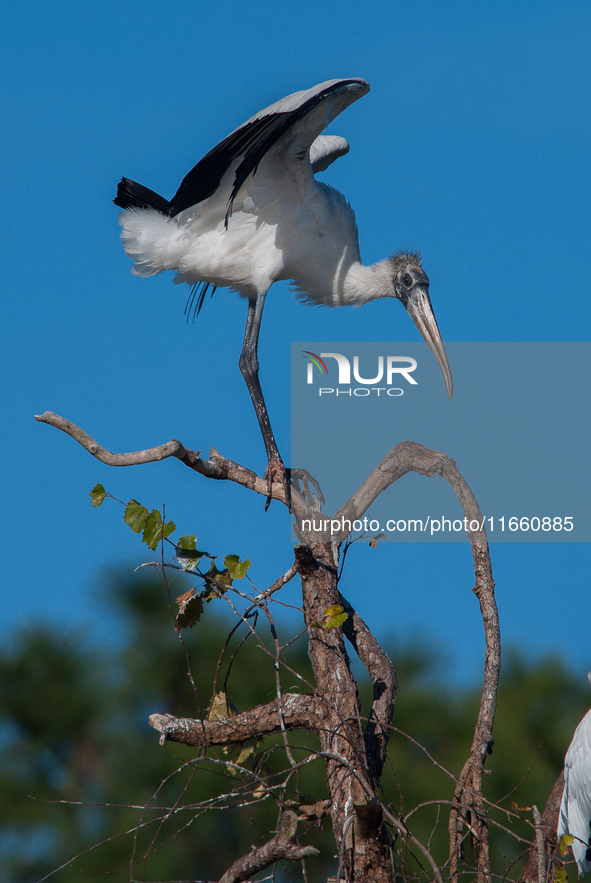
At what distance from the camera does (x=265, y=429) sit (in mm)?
4422

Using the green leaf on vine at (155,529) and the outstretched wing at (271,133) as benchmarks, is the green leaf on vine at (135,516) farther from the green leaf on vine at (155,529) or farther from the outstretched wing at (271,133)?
the outstretched wing at (271,133)

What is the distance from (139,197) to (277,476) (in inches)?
85.0

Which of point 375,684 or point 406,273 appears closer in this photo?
point 375,684

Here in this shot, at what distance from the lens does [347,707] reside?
320cm

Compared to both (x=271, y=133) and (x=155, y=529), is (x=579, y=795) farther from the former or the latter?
(x=271, y=133)

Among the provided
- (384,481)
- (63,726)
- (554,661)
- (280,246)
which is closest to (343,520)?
(384,481)

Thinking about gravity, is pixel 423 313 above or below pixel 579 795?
above

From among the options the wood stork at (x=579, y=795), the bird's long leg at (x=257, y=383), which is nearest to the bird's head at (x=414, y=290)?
the bird's long leg at (x=257, y=383)

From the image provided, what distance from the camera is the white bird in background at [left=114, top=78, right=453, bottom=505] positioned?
179 inches

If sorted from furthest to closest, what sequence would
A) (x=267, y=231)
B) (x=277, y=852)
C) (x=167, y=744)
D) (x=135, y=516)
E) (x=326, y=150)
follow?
(x=167, y=744) < (x=326, y=150) < (x=267, y=231) < (x=135, y=516) < (x=277, y=852)

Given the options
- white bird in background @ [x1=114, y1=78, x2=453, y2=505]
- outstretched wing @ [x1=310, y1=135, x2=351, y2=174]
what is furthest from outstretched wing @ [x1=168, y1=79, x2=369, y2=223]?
outstretched wing @ [x1=310, y1=135, x2=351, y2=174]

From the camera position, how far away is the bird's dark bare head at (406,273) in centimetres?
530

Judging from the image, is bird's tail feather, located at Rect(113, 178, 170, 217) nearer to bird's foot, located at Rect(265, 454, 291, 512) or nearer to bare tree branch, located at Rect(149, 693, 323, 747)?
bird's foot, located at Rect(265, 454, 291, 512)

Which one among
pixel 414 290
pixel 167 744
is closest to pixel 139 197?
pixel 414 290
